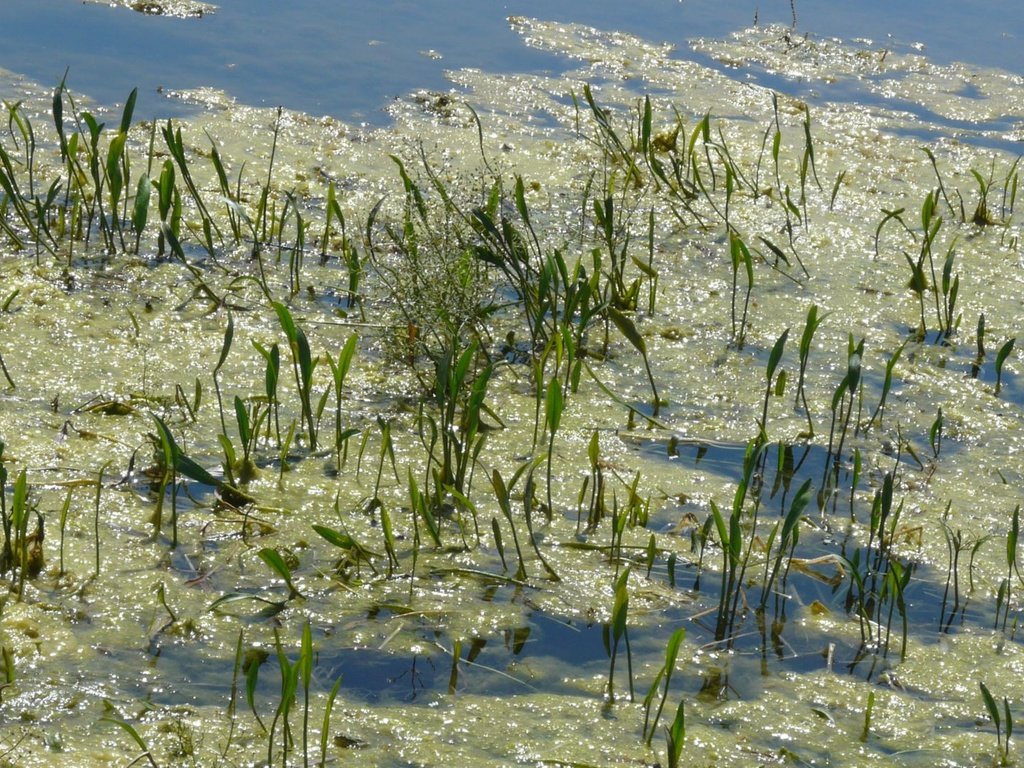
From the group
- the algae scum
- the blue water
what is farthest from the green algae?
the algae scum

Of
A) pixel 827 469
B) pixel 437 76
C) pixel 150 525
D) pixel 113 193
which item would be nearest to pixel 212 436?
pixel 150 525

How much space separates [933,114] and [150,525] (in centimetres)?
452

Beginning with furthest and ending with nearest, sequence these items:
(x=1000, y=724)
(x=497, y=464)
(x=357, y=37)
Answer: (x=357, y=37) → (x=497, y=464) → (x=1000, y=724)

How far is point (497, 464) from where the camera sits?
308 cm

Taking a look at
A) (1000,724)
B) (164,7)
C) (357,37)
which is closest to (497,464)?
(1000,724)

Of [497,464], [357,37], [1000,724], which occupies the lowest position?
[1000,724]

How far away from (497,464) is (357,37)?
4207 millimetres

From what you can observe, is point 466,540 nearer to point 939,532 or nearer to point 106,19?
point 939,532

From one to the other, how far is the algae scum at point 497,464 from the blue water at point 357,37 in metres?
0.52

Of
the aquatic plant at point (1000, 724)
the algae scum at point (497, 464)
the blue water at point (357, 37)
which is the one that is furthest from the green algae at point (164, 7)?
the aquatic plant at point (1000, 724)

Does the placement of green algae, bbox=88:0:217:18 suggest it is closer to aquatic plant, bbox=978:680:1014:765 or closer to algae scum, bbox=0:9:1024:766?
algae scum, bbox=0:9:1024:766

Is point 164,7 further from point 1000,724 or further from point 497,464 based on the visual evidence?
point 1000,724

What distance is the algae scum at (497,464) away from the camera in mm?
2240

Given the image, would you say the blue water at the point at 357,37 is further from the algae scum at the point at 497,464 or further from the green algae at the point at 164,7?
the algae scum at the point at 497,464
